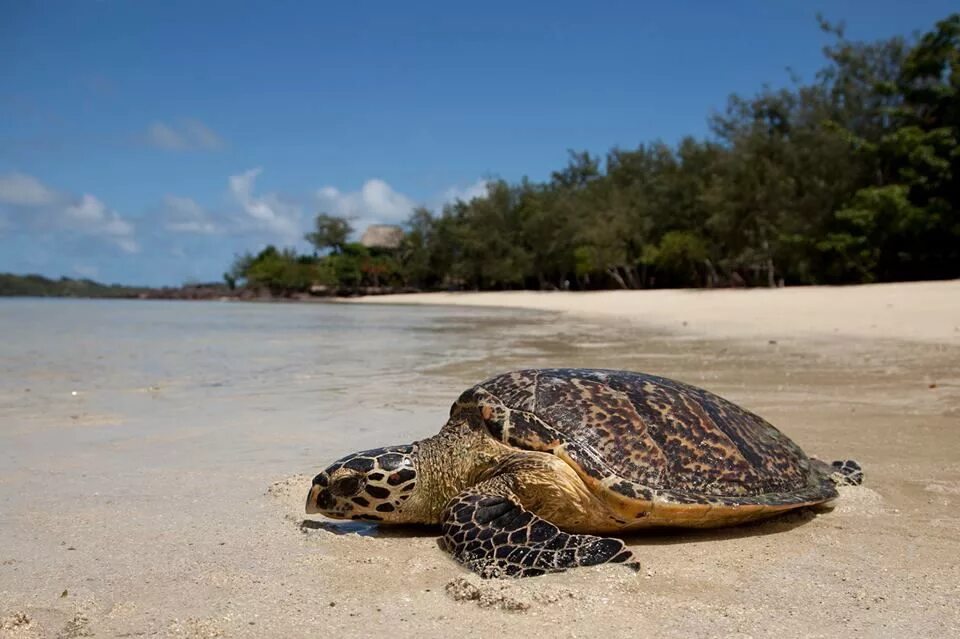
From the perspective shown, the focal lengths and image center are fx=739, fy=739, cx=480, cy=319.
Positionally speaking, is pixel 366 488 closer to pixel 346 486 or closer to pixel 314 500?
pixel 346 486

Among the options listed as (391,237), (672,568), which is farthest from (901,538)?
(391,237)

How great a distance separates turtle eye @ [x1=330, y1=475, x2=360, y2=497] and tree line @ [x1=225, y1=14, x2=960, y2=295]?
30.7 meters

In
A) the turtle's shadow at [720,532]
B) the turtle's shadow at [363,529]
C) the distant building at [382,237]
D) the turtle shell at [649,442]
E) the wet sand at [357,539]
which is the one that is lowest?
the turtle's shadow at [363,529]

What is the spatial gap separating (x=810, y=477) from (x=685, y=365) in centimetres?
610

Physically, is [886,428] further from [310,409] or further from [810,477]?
[310,409]

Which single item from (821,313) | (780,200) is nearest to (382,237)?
(780,200)

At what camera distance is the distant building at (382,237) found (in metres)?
83.1

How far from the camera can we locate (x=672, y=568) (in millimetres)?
3223

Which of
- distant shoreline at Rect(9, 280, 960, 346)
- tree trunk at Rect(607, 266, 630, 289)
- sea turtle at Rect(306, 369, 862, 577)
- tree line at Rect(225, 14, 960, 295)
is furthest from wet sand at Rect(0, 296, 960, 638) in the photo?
tree trunk at Rect(607, 266, 630, 289)

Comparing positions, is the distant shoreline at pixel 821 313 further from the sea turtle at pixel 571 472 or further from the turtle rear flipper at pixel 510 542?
the turtle rear flipper at pixel 510 542

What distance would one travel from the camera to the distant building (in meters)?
83.1

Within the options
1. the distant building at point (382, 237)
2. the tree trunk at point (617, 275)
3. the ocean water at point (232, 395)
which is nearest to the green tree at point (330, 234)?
the distant building at point (382, 237)

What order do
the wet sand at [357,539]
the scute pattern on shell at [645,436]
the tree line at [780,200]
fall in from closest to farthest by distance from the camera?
1. the wet sand at [357,539]
2. the scute pattern on shell at [645,436]
3. the tree line at [780,200]

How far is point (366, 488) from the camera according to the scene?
3.77 meters
